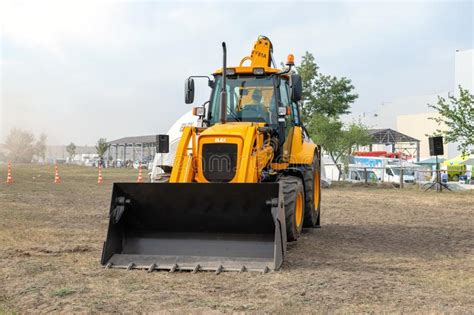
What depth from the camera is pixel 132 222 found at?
273 inches

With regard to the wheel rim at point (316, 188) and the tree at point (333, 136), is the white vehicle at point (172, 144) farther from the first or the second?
the wheel rim at point (316, 188)

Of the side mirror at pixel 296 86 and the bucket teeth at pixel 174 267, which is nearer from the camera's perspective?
the bucket teeth at pixel 174 267

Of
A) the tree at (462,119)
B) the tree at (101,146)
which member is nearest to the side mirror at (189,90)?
the tree at (462,119)

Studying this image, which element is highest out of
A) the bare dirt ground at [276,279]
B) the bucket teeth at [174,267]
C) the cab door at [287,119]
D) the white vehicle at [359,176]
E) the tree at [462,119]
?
the tree at [462,119]

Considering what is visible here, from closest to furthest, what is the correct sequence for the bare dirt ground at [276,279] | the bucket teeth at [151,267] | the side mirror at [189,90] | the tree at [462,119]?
the bare dirt ground at [276,279] → the bucket teeth at [151,267] → the side mirror at [189,90] → the tree at [462,119]

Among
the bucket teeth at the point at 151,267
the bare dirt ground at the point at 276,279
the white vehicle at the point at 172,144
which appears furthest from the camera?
the white vehicle at the point at 172,144

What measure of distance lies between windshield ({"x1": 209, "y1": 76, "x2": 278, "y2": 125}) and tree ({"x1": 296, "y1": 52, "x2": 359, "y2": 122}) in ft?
71.9

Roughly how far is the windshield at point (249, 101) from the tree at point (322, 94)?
21915mm

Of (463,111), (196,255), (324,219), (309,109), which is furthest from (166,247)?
(309,109)

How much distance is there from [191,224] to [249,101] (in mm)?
2782

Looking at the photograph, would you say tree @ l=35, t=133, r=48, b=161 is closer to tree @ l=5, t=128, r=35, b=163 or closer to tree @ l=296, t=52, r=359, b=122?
tree @ l=5, t=128, r=35, b=163

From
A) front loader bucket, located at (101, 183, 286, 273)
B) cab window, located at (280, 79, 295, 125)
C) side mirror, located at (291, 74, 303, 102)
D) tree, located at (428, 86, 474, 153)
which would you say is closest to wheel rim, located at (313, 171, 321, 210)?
A: cab window, located at (280, 79, 295, 125)

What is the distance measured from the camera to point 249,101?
880cm

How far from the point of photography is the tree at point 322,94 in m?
30.7
